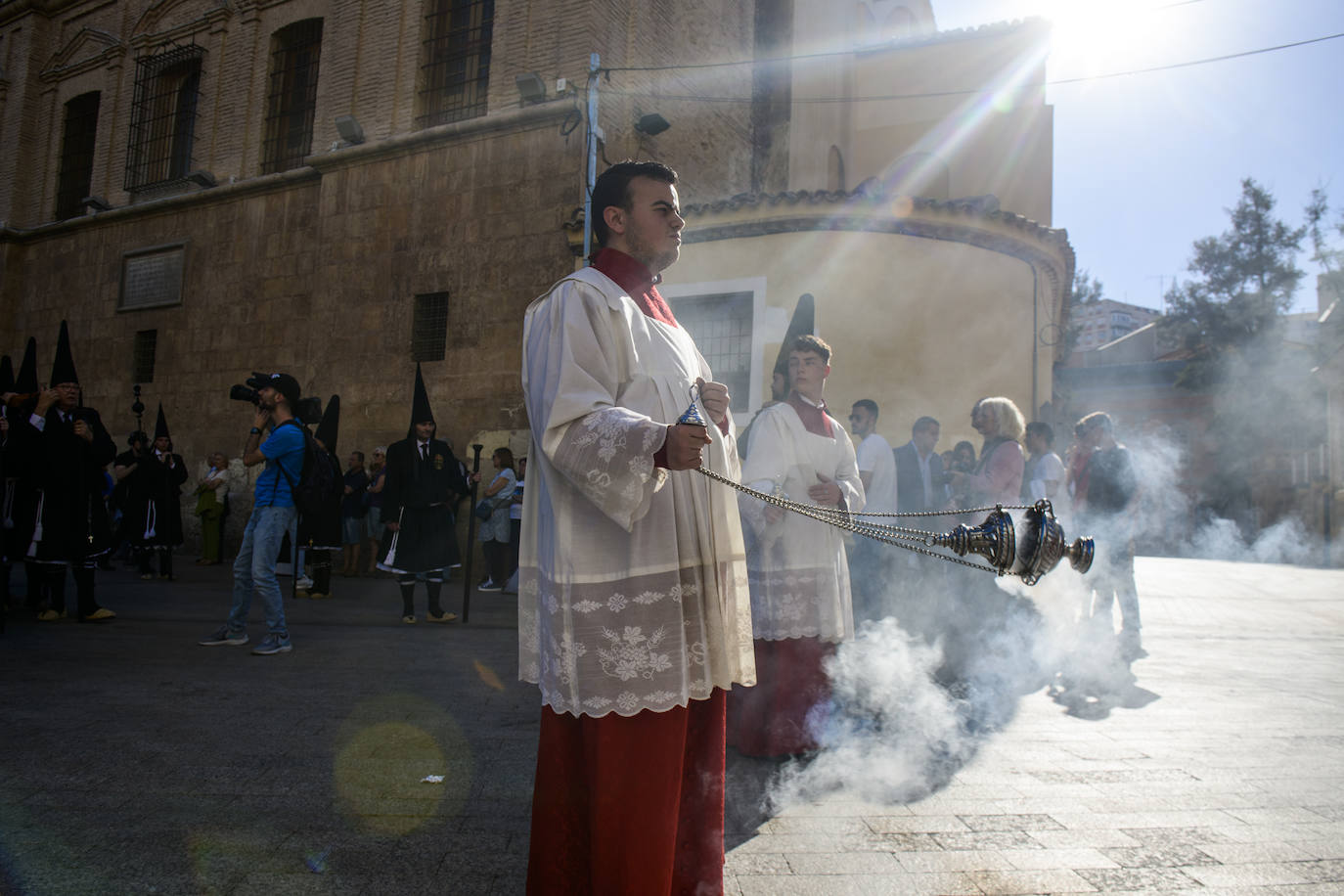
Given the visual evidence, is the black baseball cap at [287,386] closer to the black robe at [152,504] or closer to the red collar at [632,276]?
the red collar at [632,276]

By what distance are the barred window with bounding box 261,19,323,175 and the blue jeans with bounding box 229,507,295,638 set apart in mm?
10873

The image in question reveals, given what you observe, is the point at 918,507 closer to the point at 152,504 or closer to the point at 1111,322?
the point at 152,504

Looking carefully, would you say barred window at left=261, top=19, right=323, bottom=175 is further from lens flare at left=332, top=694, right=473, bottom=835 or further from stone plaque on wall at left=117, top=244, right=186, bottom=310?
lens flare at left=332, top=694, right=473, bottom=835

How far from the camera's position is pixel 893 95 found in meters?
17.3

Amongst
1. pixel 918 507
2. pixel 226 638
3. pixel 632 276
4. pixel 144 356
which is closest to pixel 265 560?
pixel 226 638

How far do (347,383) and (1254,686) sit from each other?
11366 mm

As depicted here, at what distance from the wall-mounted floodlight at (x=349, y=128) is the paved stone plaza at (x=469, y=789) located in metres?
9.45

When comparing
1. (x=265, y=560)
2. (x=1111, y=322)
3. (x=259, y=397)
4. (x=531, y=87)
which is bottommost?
(x=265, y=560)

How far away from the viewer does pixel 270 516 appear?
17.7ft

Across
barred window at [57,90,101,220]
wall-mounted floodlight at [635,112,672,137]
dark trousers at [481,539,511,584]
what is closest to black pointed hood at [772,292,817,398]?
dark trousers at [481,539,511,584]

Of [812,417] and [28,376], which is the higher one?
[28,376]

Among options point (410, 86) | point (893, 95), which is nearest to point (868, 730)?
point (410, 86)

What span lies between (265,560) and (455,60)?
992cm

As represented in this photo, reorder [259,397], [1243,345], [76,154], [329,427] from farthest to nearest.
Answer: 1. [1243,345]
2. [76,154]
3. [329,427]
4. [259,397]
